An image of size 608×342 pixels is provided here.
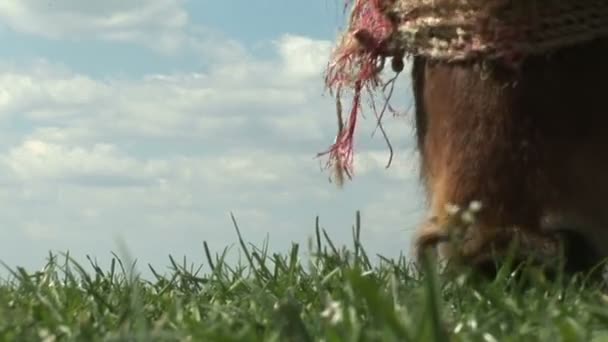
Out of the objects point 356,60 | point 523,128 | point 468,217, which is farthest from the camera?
point 356,60

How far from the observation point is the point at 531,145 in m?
1.50

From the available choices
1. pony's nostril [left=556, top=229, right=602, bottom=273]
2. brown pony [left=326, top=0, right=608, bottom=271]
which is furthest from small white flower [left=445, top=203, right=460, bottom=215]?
pony's nostril [left=556, top=229, right=602, bottom=273]

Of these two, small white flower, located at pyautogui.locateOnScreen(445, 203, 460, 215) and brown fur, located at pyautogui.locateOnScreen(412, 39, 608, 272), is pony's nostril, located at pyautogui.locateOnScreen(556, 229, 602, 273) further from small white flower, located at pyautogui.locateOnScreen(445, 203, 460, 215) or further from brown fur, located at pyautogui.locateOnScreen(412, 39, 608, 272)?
small white flower, located at pyautogui.locateOnScreen(445, 203, 460, 215)

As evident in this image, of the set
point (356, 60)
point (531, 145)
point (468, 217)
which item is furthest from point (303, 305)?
point (356, 60)

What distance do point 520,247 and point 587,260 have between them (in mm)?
121

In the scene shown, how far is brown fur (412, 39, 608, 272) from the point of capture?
4.91 ft

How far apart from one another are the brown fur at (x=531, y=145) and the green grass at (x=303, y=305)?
3.4 inches

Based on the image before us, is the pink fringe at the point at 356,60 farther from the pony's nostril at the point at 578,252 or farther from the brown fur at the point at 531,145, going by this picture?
the pony's nostril at the point at 578,252

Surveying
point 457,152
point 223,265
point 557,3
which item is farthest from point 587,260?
point 223,265

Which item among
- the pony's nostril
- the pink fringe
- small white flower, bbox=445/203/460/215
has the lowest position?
the pony's nostril

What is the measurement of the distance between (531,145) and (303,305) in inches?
15.9

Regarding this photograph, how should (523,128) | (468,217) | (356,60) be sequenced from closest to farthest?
(468,217)
(523,128)
(356,60)

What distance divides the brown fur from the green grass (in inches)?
3.4

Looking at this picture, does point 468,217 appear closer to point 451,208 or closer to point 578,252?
point 451,208
